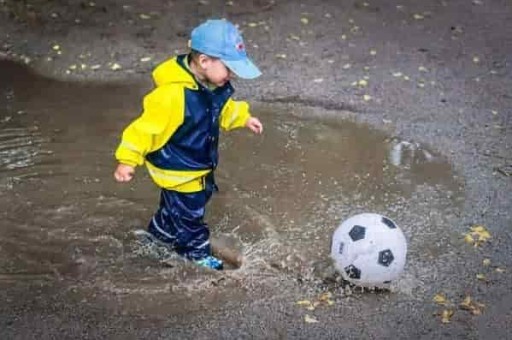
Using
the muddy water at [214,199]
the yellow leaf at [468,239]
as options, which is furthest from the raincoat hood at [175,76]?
the yellow leaf at [468,239]

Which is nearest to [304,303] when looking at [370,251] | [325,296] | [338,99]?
[325,296]

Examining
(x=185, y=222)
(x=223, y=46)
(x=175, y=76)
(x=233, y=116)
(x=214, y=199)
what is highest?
(x=223, y=46)

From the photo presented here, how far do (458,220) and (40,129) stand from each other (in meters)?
3.17

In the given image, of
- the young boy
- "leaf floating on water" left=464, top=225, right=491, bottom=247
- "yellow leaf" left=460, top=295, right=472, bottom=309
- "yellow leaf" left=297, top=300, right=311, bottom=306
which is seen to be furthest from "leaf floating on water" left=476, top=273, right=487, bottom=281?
the young boy

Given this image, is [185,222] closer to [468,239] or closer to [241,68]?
[241,68]

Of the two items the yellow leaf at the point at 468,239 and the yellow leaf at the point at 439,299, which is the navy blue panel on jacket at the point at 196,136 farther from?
the yellow leaf at the point at 468,239

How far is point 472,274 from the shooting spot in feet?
15.9

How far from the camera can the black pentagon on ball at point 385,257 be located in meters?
4.42

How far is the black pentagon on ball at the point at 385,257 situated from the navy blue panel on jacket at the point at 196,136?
1.00 meters

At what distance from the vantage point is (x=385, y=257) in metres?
4.43

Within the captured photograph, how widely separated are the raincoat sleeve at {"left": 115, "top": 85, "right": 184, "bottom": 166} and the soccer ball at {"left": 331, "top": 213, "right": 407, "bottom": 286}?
3.53 feet

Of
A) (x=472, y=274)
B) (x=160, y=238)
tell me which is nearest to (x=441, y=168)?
(x=472, y=274)

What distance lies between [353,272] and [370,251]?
0.15 m

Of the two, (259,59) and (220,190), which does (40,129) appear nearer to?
(220,190)
